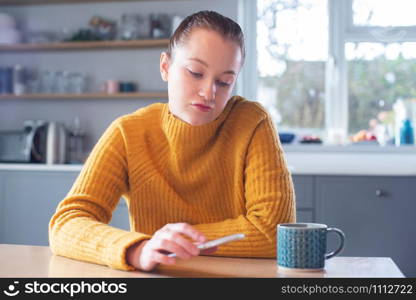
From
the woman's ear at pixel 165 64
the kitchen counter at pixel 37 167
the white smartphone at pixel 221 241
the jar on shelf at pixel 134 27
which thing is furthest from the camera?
the jar on shelf at pixel 134 27

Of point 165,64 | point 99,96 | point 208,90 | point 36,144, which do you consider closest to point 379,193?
point 99,96

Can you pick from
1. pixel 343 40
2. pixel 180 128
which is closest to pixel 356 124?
pixel 343 40

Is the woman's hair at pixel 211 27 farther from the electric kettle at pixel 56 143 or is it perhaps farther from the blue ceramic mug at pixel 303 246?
the electric kettle at pixel 56 143

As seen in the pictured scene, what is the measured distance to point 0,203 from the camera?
4008 millimetres

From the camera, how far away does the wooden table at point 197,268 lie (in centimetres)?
113

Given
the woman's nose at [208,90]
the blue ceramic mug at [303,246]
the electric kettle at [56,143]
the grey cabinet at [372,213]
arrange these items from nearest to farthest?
1. the blue ceramic mug at [303,246]
2. the woman's nose at [208,90]
3. the grey cabinet at [372,213]
4. the electric kettle at [56,143]

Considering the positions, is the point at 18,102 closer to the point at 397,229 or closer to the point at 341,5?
the point at 341,5

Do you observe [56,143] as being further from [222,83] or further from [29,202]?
[222,83]

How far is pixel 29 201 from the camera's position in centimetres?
395

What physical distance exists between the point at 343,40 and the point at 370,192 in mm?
1169

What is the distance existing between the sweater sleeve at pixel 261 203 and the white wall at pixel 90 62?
9.08 ft

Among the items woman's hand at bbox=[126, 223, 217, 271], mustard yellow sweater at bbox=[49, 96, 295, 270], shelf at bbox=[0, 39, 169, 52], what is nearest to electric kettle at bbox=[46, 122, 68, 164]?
shelf at bbox=[0, 39, 169, 52]

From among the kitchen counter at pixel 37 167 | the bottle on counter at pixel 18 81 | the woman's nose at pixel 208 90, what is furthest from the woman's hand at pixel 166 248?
the bottle on counter at pixel 18 81

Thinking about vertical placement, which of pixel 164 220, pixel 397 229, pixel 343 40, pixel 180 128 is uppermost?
pixel 343 40
